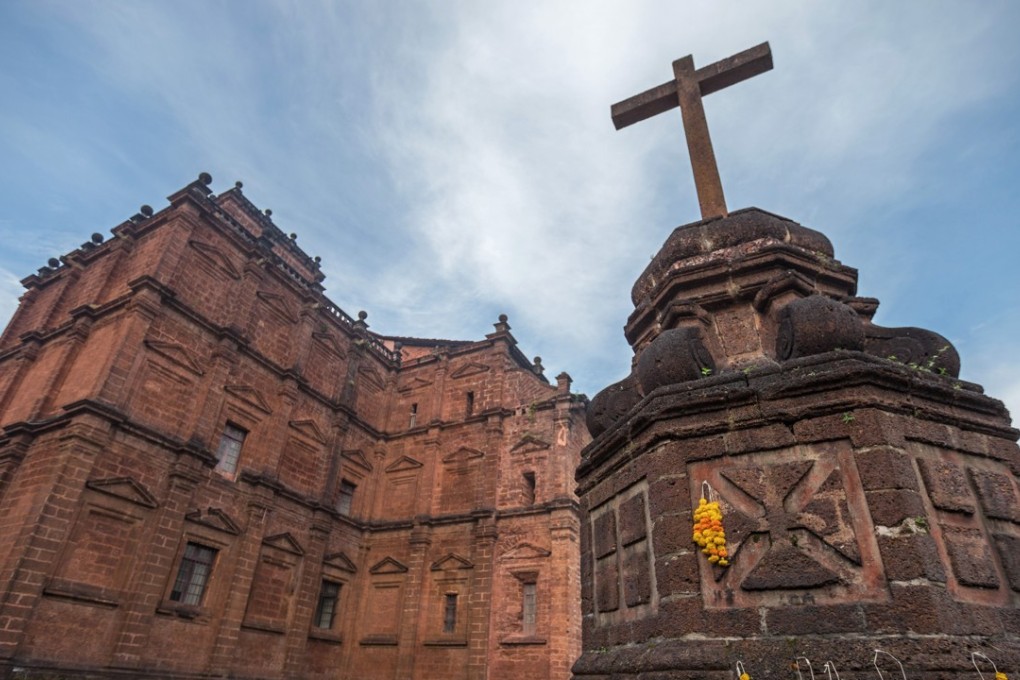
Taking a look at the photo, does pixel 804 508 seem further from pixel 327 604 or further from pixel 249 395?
pixel 327 604

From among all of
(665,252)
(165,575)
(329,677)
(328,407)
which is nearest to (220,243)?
(328,407)

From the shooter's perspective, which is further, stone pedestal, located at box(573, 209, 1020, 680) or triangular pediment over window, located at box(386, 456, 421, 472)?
triangular pediment over window, located at box(386, 456, 421, 472)

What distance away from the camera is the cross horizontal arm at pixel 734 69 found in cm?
541

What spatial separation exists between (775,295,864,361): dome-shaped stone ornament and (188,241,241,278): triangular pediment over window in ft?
56.1

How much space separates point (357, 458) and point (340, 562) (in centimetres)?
365

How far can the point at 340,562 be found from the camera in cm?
1831

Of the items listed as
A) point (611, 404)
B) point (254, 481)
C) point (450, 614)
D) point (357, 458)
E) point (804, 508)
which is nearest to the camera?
point (804, 508)

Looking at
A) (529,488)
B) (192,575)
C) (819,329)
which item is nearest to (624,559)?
(819,329)

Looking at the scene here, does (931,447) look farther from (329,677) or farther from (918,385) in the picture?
(329,677)

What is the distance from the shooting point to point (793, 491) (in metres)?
2.91

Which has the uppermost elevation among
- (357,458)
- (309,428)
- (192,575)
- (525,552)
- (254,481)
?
(309,428)

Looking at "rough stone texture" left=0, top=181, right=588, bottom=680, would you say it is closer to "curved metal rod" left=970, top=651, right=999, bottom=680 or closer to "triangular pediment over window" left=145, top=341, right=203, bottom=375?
"triangular pediment over window" left=145, top=341, right=203, bottom=375

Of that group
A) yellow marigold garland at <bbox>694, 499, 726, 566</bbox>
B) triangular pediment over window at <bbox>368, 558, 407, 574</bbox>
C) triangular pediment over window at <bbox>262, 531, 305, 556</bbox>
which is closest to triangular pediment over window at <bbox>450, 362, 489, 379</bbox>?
triangular pediment over window at <bbox>368, 558, 407, 574</bbox>

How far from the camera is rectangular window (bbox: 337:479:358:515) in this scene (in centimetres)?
1939
